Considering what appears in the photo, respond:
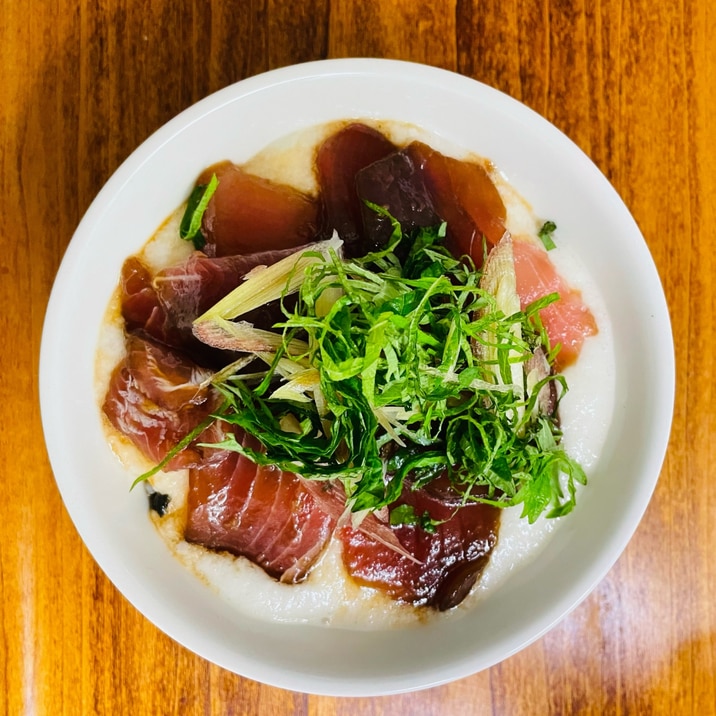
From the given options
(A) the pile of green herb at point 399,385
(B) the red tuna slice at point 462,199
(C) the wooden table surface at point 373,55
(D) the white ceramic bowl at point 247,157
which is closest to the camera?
(A) the pile of green herb at point 399,385

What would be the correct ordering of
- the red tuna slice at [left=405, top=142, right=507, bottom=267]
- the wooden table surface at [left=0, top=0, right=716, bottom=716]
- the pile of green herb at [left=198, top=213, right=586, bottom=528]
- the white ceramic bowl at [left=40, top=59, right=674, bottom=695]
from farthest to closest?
the wooden table surface at [left=0, top=0, right=716, bottom=716], the red tuna slice at [left=405, top=142, right=507, bottom=267], the white ceramic bowl at [left=40, top=59, right=674, bottom=695], the pile of green herb at [left=198, top=213, right=586, bottom=528]

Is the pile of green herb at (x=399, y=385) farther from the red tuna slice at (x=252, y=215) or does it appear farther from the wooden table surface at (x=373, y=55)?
the wooden table surface at (x=373, y=55)

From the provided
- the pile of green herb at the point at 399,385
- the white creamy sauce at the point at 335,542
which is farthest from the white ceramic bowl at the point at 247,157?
the pile of green herb at the point at 399,385

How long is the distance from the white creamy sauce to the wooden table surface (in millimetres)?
266

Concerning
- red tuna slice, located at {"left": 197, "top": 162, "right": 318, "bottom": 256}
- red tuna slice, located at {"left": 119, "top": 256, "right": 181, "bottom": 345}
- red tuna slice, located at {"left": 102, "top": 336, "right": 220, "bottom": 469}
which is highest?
red tuna slice, located at {"left": 197, "top": 162, "right": 318, "bottom": 256}

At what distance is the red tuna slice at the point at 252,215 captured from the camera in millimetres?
1414

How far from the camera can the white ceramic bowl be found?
4.24 feet

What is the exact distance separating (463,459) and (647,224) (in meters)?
0.77

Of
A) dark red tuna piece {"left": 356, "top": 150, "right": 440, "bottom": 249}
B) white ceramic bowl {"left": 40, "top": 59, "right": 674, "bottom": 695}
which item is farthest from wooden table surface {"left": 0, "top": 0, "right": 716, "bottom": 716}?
dark red tuna piece {"left": 356, "top": 150, "right": 440, "bottom": 249}

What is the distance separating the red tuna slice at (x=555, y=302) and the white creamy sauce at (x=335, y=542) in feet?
0.07

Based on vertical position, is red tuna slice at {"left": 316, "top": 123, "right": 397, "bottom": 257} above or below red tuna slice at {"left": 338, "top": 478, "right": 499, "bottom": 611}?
above

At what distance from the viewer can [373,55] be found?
61.9 inches

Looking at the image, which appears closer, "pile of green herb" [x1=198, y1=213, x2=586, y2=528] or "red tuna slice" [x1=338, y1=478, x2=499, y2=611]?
"pile of green herb" [x1=198, y1=213, x2=586, y2=528]

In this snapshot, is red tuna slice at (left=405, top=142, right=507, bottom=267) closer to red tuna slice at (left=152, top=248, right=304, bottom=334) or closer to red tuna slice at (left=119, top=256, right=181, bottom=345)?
red tuna slice at (left=152, top=248, right=304, bottom=334)
